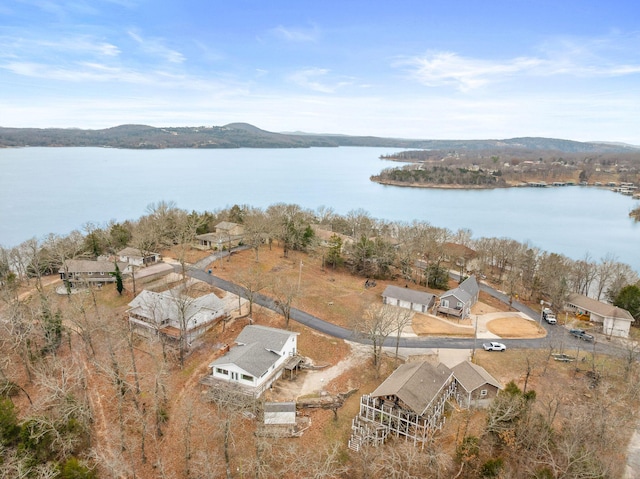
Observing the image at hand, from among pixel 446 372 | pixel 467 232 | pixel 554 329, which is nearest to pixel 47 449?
pixel 446 372

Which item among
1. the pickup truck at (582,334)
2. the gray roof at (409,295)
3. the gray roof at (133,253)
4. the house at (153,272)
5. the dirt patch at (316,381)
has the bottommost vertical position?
the pickup truck at (582,334)

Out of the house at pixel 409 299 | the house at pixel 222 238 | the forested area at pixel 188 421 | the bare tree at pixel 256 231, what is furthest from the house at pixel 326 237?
the forested area at pixel 188 421

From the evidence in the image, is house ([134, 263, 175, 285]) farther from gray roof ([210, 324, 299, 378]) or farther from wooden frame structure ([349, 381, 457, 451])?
wooden frame structure ([349, 381, 457, 451])

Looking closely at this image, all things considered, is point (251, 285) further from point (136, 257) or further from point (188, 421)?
point (136, 257)

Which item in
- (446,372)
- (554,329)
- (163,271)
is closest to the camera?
(446,372)

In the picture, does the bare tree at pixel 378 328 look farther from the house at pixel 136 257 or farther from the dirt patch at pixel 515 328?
the house at pixel 136 257

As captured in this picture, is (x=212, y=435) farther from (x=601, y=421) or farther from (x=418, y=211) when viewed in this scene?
(x=418, y=211)
